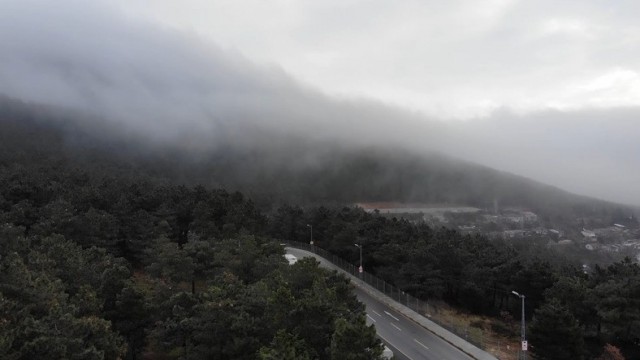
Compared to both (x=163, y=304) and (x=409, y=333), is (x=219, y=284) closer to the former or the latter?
(x=163, y=304)

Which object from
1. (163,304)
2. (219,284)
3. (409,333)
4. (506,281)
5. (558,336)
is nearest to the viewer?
(163,304)

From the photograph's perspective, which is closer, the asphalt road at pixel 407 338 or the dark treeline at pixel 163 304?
the dark treeline at pixel 163 304

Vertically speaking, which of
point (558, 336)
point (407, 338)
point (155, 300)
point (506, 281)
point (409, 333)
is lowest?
point (409, 333)

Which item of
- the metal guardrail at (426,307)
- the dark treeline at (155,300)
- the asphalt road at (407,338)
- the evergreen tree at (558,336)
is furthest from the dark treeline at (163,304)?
the evergreen tree at (558,336)

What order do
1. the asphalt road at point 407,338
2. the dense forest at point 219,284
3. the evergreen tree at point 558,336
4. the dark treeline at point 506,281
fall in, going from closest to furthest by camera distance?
the dense forest at point 219,284
the evergreen tree at point 558,336
the asphalt road at point 407,338
the dark treeline at point 506,281

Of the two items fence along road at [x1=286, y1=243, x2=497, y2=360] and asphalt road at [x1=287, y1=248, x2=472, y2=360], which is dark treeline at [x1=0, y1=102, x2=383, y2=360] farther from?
fence along road at [x1=286, y1=243, x2=497, y2=360]

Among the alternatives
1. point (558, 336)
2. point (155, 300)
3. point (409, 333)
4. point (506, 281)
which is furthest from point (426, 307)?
point (155, 300)

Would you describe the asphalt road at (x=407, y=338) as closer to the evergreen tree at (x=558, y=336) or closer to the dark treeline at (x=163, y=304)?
the evergreen tree at (x=558, y=336)

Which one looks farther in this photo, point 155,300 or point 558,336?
point 558,336
